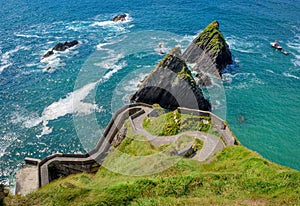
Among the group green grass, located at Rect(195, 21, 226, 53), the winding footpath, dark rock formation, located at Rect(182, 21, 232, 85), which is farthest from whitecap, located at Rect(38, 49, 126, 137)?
green grass, located at Rect(195, 21, 226, 53)

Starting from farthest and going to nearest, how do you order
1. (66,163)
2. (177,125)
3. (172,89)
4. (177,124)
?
1. (172,89)
2. (177,124)
3. (177,125)
4. (66,163)

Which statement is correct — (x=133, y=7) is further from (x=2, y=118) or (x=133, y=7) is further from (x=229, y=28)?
(x=2, y=118)

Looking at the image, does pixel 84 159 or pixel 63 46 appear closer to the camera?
pixel 84 159

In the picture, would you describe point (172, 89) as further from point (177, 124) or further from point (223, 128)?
point (223, 128)

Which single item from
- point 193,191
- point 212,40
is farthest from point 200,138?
point 212,40

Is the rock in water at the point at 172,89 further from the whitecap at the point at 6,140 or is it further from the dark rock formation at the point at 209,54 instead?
the whitecap at the point at 6,140

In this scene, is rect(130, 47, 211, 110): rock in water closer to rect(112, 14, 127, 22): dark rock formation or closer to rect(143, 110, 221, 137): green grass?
rect(143, 110, 221, 137): green grass
